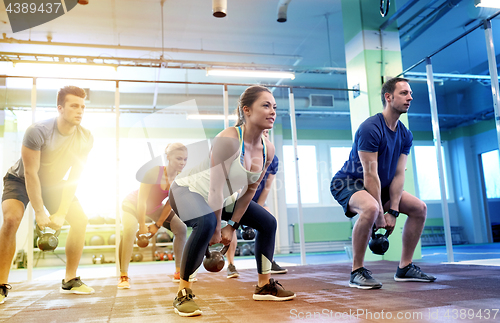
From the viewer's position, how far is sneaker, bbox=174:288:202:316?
1993 mm

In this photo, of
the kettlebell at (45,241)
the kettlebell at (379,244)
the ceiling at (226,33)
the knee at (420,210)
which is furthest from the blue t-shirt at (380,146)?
the ceiling at (226,33)

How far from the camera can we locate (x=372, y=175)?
2785 millimetres

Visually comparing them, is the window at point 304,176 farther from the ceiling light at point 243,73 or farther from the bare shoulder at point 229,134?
the bare shoulder at point 229,134

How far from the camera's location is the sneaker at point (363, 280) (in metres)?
2.62

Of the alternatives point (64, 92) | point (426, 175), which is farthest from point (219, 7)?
point (426, 175)

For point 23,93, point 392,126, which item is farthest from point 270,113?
point 23,93

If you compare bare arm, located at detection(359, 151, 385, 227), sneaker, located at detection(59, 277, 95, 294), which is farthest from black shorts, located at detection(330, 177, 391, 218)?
sneaker, located at detection(59, 277, 95, 294)

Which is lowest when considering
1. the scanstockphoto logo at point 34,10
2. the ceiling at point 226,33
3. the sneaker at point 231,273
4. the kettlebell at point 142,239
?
the sneaker at point 231,273

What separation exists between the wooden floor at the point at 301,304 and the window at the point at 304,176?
8.22 metres

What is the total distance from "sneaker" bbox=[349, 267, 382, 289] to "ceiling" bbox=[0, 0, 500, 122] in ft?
15.1

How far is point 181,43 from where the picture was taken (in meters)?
7.75

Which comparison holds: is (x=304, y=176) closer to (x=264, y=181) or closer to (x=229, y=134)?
(x=264, y=181)

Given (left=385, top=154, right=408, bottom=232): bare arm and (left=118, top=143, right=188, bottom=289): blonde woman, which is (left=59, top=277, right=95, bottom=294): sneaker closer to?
(left=118, top=143, right=188, bottom=289): blonde woman

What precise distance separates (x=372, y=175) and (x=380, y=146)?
0.81 feet
